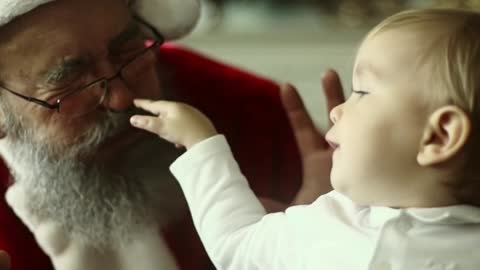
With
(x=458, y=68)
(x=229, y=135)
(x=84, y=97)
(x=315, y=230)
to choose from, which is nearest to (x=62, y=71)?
(x=84, y=97)

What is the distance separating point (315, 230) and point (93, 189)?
39 centimetres

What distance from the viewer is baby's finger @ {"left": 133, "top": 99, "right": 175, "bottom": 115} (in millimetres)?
911

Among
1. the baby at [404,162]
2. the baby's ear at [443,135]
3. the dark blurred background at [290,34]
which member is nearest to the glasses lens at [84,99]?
the baby at [404,162]

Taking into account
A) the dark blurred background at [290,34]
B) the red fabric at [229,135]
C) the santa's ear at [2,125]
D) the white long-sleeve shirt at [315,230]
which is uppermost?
the white long-sleeve shirt at [315,230]

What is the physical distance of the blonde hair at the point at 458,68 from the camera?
698 millimetres

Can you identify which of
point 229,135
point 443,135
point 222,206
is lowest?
point 229,135

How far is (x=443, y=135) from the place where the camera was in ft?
2.35

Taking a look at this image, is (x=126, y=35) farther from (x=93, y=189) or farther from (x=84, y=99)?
(x=93, y=189)

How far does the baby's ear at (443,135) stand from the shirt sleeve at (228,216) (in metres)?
0.16

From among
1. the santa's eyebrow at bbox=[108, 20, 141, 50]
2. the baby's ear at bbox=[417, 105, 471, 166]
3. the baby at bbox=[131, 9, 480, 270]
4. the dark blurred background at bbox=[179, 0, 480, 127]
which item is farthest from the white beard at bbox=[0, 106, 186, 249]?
the dark blurred background at bbox=[179, 0, 480, 127]

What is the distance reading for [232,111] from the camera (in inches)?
49.2

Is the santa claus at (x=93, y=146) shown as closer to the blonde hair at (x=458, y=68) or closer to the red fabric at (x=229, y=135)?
the red fabric at (x=229, y=135)

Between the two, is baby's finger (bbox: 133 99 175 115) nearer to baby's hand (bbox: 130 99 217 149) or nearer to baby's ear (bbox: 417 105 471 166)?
baby's hand (bbox: 130 99 217 149)

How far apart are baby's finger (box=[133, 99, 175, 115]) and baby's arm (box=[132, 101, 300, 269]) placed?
0.02 metres
